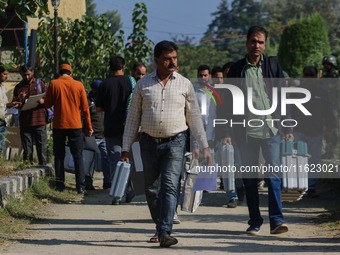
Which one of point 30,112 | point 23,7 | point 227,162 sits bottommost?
point 227,162

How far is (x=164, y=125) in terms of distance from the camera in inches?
269

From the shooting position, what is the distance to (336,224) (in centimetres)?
821

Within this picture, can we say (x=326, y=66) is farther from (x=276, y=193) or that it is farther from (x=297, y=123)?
(x=276, y=193)

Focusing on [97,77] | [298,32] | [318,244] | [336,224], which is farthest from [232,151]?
[298,32]

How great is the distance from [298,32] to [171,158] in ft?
124

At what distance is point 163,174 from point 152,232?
1.22m

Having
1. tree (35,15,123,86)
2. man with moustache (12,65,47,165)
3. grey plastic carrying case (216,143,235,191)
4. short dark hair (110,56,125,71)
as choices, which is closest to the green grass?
man with moustache (12,65,47,165)

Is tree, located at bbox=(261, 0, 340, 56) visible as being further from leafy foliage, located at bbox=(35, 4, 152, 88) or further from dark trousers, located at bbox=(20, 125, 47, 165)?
dark trousers, located at bbox=(20, 125, 47, 165)

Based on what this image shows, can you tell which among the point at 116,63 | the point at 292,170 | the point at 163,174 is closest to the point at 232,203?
the point at 292,170

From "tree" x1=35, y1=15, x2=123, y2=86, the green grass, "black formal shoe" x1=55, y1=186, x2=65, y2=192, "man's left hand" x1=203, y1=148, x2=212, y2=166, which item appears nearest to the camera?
"man's left hand" x1=203, y1=148, x2=212, y2=166

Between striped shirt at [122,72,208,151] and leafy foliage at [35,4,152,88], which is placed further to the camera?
leafy foliage at [35,4,152,88]

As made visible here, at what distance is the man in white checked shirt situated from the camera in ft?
22.4

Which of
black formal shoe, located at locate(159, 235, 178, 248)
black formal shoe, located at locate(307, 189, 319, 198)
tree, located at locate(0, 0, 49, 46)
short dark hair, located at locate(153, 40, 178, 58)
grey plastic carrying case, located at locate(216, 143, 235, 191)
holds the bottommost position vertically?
black formal shoe, located at locate(307, 189, 319, 198)

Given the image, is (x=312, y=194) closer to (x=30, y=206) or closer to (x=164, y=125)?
(x=30, y=206)
